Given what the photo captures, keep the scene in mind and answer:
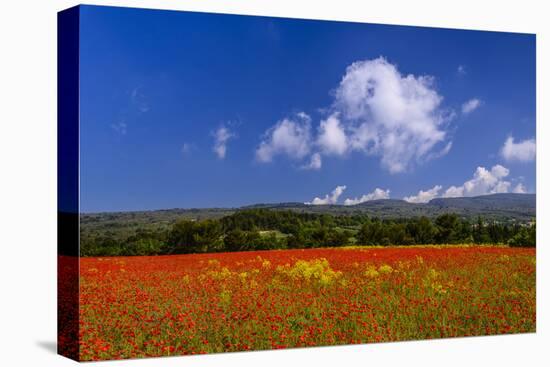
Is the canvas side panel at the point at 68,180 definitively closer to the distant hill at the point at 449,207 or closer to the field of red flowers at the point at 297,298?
the field of red flowers at the point at 297,298

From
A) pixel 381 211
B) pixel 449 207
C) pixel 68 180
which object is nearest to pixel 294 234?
pixel 381 211

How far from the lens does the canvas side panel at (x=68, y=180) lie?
1085 centimetres

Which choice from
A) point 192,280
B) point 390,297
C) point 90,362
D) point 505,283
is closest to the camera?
point 90,362

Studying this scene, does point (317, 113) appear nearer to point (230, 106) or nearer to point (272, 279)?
point (230, 106)

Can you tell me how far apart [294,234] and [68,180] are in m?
3.08

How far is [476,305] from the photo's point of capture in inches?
507

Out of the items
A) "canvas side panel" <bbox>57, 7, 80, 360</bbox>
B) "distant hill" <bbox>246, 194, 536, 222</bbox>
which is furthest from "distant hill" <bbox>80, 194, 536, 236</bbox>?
"canvas side panel" <bbox>57, 7, 80, 360</bbox>

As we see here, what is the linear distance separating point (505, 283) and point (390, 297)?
1930 mm

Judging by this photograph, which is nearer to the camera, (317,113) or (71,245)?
(71,245)

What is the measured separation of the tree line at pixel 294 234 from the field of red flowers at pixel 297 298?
12 cm

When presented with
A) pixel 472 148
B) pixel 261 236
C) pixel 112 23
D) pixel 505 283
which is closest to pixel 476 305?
pixel 505 283

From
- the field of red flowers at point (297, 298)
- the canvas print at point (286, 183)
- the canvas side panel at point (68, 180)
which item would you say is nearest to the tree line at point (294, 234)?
the canvas print at point (286, 183)

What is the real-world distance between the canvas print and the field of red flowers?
3 cm

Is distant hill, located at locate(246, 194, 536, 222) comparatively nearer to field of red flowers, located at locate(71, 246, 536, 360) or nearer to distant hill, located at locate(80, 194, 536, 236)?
distant hill, located at locate(80, 194, 536, 236)
